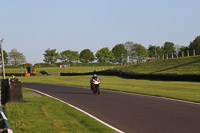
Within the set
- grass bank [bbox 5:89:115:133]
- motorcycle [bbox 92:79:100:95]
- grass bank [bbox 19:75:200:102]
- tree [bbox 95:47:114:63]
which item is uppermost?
tree [bbox 95:47:114:63]

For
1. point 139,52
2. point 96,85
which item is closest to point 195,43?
point 139,52

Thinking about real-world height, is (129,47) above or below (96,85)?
above

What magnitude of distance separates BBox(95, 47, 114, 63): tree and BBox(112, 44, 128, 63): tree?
10.9 feet

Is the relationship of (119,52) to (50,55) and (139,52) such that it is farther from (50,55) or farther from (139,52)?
(50,55)

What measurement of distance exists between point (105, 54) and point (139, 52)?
1978 cm

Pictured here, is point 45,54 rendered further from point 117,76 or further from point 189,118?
point 189,118

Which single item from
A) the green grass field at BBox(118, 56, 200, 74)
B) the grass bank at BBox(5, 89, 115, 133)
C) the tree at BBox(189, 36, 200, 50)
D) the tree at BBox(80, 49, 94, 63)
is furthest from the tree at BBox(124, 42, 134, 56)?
the grass bank at BBox(5, 89, 115, 133)

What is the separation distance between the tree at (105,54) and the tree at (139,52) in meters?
13.5

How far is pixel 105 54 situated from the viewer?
168 m

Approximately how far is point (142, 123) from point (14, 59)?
560ft

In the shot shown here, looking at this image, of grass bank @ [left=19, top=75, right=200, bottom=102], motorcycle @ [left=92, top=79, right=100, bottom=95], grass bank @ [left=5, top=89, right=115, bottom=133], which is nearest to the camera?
grass bank @ [left=5, top=89, right=115, bottom=133]

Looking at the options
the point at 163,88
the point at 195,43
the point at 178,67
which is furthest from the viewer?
the point at 195,43

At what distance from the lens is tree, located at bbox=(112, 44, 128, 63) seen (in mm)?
166788

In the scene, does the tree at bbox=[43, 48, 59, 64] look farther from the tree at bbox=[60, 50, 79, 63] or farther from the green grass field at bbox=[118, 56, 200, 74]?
the green grass field at bbox=[118, 56, 200, 74]
